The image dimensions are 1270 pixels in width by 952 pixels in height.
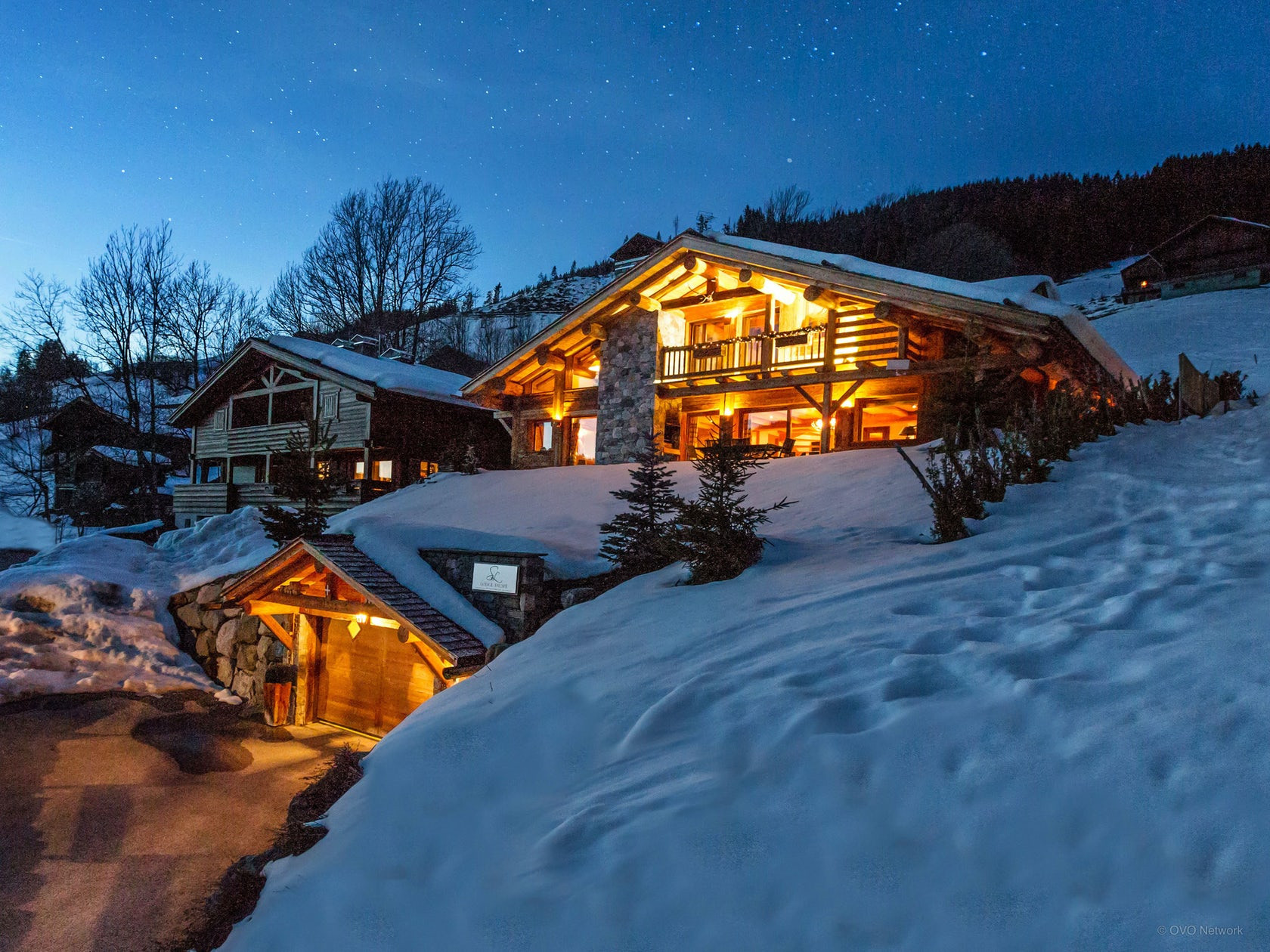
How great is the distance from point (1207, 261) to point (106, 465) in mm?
55931

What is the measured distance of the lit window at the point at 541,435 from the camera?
2134 cm

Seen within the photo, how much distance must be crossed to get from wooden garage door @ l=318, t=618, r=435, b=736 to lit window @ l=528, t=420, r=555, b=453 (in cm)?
973

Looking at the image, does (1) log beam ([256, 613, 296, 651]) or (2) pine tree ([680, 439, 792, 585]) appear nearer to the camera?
(2) pine tree ([680, 439, 792, 585])

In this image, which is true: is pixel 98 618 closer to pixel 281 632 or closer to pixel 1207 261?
pixel 281 632

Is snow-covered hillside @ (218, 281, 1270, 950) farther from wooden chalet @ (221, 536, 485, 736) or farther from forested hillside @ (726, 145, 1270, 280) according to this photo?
forested hillside @ (726, 145, 1270, 280)

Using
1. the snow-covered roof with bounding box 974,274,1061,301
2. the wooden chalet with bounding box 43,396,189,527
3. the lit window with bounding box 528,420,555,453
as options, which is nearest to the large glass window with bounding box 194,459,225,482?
the wooden chalet with bounding box 43,396,189,527

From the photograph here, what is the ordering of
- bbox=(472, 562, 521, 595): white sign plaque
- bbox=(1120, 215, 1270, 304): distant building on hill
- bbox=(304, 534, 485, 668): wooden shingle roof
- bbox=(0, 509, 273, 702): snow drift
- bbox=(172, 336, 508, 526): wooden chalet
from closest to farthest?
bbox=(304, 534, 485, 668): wooden shingle roof → bbox=(472, 562, 521, 595): white sign plaque → bbox=(0, 509, 273, 702): snow drift → bbox=(172, 336, 508, 526): wooden chalet → bbox=(1120, 215, 1270, 304): distant building on hill

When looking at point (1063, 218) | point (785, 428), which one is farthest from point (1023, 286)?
point (1063, 218)

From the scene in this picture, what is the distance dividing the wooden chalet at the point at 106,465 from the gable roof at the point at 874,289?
18.3 m

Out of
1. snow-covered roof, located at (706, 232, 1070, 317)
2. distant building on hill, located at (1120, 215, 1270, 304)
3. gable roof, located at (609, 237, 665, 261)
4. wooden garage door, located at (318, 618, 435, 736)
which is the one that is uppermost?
gable roof, located at (609, 237, 665, 261)

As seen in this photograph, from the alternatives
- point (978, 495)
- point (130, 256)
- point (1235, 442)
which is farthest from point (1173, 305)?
point (130, 256)

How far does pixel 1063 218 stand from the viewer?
53875 millimetres

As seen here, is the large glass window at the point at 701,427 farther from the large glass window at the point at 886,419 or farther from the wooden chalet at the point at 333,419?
the wooden chalet at the point at 333,419

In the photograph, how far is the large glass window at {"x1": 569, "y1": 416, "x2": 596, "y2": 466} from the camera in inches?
825
